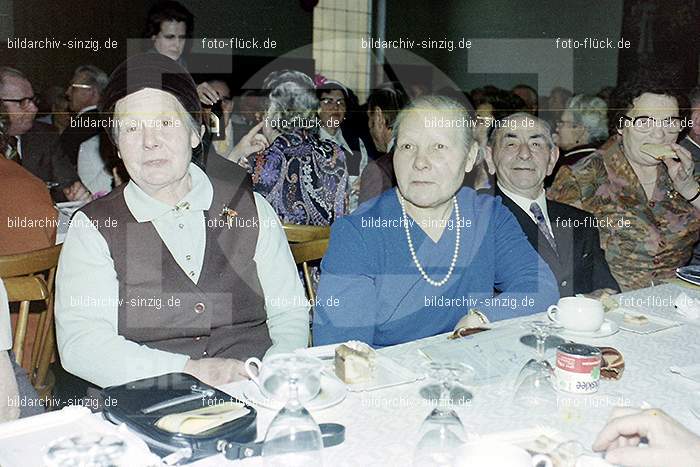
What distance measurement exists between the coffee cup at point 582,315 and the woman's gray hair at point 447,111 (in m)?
0.58

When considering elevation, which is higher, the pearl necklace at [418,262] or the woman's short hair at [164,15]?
the woman's short hair at [164,15]

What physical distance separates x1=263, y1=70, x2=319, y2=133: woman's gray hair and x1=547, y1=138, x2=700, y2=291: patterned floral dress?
133 cm

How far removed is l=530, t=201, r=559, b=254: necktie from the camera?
9.36 ft

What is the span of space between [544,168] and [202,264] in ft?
4.72

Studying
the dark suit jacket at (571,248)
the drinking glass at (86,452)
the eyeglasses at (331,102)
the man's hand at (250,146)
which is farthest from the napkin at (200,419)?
the eyeglasses at (331,102)

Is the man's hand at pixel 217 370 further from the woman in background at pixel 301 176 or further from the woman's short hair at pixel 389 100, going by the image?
the woman's short hair at pixel 389 100

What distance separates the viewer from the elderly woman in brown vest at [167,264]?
193cm

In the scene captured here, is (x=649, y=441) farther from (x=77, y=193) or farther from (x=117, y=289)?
(x=77, y=193)

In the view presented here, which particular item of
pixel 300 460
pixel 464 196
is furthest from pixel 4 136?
pixel 300 460

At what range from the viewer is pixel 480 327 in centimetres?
194

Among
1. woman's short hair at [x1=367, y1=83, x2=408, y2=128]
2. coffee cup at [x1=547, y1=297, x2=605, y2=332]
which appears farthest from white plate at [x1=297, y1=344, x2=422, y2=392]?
woman's short hair at [x1=367, y1=83, x2=408, y2=128]

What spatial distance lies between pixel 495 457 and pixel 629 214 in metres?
2.36

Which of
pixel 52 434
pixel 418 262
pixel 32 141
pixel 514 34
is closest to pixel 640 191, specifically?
pixel 418 262

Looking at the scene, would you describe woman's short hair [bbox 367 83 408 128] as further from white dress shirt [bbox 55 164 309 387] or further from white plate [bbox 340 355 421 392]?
white plate [bbox 340 355 421 392]
